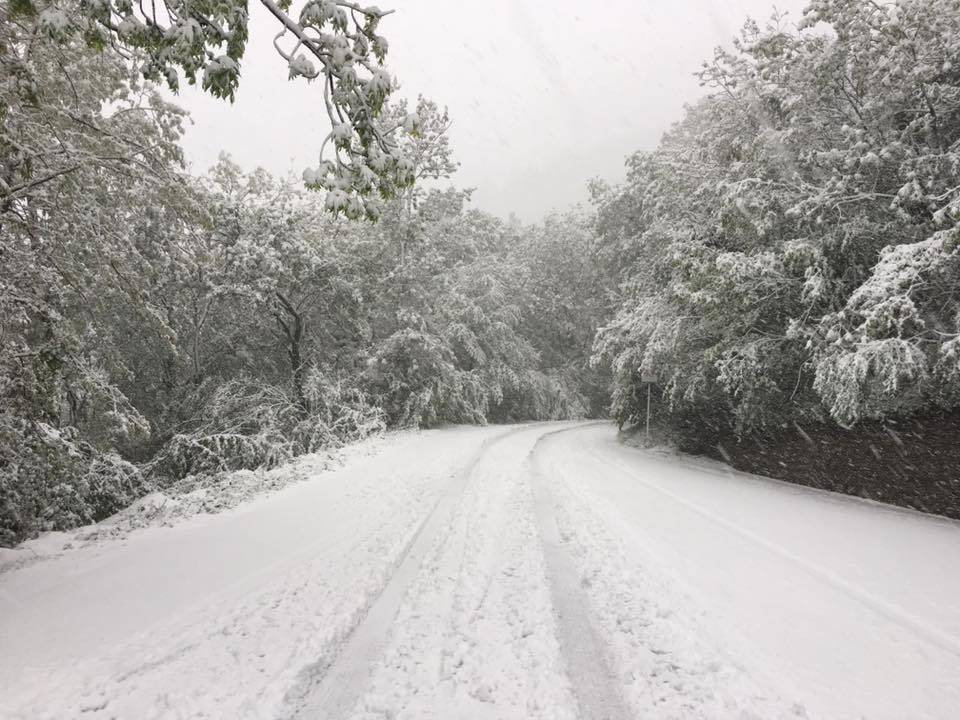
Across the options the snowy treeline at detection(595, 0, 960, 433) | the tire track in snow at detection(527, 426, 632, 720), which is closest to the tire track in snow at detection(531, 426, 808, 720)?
the tire track in snow at detection(527, 426, 632, 720)

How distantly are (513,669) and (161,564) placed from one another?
4.01 meters

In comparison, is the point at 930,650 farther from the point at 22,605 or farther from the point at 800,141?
the point at 800,141

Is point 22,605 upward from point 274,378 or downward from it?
downward

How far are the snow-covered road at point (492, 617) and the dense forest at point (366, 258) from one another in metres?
2.04

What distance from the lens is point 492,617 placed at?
13.1ft

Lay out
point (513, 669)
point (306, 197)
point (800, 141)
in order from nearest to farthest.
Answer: point (513, 669), point (800, 141), point (306, 197)

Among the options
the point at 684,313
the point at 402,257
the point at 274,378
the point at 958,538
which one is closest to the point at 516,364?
the point at 402,257

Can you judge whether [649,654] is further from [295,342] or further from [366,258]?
[366,258]

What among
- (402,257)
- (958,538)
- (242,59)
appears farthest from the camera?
(402,257)

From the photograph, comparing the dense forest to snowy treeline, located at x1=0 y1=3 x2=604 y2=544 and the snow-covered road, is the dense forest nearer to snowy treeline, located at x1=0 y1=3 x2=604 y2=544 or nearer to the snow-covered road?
snowy treeline, located at x1=0 y1=3 x2=604 y2=544

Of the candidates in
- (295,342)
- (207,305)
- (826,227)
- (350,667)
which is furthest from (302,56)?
(295,342)

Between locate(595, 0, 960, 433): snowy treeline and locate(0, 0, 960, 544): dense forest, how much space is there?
0.06 metres

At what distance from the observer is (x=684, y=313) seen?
1244 centimetres

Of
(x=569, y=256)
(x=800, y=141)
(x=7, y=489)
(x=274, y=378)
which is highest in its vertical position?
(x=569, y=256)
